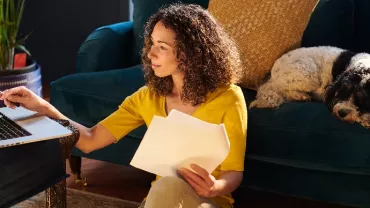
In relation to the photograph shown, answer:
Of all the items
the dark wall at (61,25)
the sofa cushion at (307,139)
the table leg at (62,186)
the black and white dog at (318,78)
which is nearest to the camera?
the table leg at (62,186)

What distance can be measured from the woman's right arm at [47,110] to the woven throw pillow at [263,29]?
895 millimetres

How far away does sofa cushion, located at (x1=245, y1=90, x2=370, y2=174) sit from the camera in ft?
6.00

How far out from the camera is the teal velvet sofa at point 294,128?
1.86 metres

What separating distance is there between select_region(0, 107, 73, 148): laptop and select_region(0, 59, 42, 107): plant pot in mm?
1678

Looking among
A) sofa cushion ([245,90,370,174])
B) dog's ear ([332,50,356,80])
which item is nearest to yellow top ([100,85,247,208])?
sofa cushion ([245,90,370,174])

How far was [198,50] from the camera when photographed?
1465 mm

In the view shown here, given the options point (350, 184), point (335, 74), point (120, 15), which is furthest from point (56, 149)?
point (120, 15)

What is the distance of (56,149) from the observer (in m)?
1.37

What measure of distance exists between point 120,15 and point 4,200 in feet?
8.13

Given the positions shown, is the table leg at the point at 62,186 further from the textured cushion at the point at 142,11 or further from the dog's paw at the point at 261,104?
the textured cushion at the point at 142,11

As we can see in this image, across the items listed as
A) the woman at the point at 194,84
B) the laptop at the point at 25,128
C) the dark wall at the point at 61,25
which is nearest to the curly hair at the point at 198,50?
the woman at the point at 194,84

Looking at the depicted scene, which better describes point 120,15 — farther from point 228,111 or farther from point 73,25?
point 228,111

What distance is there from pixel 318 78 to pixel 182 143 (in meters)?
1.22

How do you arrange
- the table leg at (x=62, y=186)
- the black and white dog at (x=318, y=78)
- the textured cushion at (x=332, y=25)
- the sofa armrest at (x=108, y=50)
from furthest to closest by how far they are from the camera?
the sofa armrest at (x=108, y=50)
the textured cushion at (x=332, y=25)
the black and white dog at (x=318, y=78)
the table leg at (x=62, y=186)
